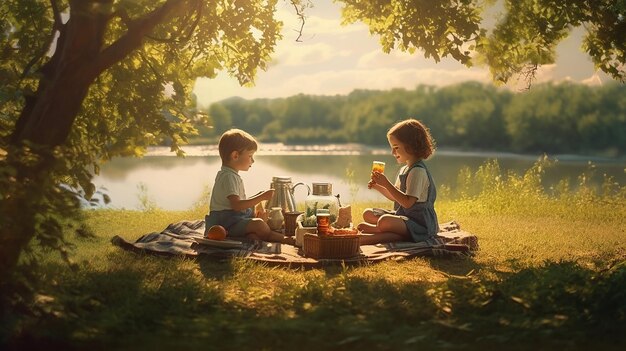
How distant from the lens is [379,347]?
5.16 metres

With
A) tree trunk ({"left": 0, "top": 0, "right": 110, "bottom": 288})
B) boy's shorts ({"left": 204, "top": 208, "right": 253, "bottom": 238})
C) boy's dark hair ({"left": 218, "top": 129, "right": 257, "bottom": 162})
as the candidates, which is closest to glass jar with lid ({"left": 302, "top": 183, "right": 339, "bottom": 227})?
boy's shorts ({"left": 204, "top": 208, "right": 253, "bottom": 238})

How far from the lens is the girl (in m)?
9.88

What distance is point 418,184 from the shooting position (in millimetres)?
9828

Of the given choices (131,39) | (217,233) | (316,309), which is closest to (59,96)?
(131,39)

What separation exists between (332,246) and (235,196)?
174 cm

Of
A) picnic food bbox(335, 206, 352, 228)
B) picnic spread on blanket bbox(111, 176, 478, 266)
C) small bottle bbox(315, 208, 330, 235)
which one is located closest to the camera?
small bottle bbox(315, 208, 330, 235)

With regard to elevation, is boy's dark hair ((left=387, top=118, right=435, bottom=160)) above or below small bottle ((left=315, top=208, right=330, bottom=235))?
above

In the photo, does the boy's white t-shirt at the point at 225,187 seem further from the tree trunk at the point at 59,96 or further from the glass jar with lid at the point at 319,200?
the tree trunk at the point at 59,96

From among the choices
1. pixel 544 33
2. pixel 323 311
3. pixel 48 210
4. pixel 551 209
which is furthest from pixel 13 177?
pixel 551 209

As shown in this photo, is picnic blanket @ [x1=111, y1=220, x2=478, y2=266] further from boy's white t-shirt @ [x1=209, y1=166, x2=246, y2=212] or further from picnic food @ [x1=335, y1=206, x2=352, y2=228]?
boy's white t-shirt @ [x1=209, y1=166, x2=246, y2=212]

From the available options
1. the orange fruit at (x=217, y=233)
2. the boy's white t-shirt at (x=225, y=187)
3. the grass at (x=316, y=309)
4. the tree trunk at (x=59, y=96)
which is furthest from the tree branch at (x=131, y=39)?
the orange fruit at (x=217, y=233)

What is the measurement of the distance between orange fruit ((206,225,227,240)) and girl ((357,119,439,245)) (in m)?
1.97

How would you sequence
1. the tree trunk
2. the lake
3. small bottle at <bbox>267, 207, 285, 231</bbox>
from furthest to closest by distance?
the lake → small bottle at <bbox>267, 207, 285, 231</bbox> → the tree trunk

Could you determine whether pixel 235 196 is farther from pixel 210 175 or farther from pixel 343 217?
pixel 210 175
